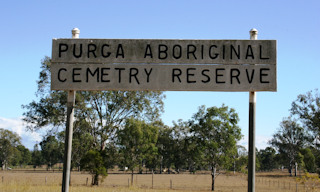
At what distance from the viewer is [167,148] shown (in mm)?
91062

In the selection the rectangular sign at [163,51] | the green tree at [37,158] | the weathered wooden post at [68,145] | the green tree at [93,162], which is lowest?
the green tree at [37,158]

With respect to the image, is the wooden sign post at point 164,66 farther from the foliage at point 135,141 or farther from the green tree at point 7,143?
the green tree at point 7,143

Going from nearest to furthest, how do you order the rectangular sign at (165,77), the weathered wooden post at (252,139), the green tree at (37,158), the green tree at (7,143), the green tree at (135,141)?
the weathered wooden post at (252,139) → the rectangular sign at (165,77) → the green tree at (135,141) → the green tree at (7,143) → the green tree at (37,158)

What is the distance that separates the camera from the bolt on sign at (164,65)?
7316 millimetres

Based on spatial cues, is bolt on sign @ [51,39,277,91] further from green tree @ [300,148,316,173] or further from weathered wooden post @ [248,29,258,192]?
green tree @ [300,148,316,173]

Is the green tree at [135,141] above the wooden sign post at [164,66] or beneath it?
beneath

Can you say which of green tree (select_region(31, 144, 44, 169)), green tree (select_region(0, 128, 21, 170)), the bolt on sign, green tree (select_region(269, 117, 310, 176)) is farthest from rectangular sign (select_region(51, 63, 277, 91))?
green tree (select_region(31, 144, 44, 169))

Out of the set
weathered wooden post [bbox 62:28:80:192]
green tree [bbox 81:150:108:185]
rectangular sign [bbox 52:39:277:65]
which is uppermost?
rectangular sign [bbox 52:39:277:65]

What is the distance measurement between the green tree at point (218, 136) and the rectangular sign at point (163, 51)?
2929cm

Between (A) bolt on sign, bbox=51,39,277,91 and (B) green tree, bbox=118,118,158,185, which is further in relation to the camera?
(B) green tree, bbox=118,118,158,185

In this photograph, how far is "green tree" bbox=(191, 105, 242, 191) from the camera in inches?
1430

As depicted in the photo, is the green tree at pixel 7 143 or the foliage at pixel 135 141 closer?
the foliage at pixel 135 141

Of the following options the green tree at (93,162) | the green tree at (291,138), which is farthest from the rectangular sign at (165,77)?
the green tree at (291,138)

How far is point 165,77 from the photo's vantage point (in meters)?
7.38
